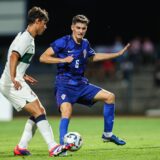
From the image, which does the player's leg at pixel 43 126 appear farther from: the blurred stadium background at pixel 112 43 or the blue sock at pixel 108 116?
the blurred stadium background at pixel 112 43

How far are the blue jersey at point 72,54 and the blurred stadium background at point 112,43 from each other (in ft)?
34.1

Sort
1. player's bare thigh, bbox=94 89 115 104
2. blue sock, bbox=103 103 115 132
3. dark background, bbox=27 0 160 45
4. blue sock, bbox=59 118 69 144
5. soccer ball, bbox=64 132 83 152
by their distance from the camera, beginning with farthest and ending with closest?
dark background, bbox=27 0 160 45
blue sock, bbox=103 103 115 132
player's bare thigh, bbox=94 89 115 104
blue sock, bbox=59 118 69 144
soccer ball, bbox=64 132 83 152

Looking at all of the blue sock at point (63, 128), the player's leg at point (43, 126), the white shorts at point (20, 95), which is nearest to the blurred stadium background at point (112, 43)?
the blue sock at point (63, 128)

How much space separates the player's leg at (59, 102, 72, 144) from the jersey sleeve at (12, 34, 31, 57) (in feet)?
4.07

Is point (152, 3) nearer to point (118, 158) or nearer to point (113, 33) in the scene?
point (113, 33)

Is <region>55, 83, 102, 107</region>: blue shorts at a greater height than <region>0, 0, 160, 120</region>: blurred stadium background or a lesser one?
greater

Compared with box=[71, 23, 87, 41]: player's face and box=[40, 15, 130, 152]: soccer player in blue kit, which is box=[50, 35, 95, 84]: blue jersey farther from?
box=[71, 23, 87, 41]: player's face

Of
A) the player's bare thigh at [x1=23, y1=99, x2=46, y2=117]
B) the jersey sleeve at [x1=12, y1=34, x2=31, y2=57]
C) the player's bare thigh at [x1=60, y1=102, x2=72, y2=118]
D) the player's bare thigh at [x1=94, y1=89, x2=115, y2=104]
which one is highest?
the jersey sleeve at [x1=12, y1=34, x2=31, y2=57]

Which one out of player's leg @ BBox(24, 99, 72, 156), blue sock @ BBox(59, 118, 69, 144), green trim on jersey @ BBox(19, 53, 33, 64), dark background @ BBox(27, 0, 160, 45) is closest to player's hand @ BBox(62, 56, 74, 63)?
green trim on jersey @ BBox(19, 53, 33, 64)

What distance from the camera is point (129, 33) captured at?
31.0 meters

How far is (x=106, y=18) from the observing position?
3103 cm

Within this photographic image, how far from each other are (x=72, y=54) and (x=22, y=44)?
1187mm

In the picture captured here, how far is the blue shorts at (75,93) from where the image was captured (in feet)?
36.3

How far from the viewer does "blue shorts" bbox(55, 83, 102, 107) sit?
1106 cm
